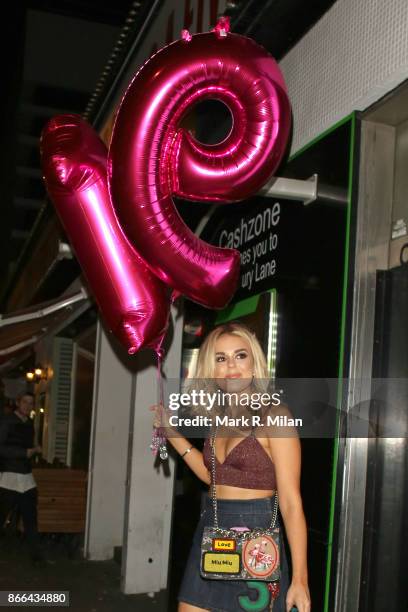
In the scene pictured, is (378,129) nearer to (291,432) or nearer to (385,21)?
(385,21)

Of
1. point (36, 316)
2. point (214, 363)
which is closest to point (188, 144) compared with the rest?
point (214, 363)

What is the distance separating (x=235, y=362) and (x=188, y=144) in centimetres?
85

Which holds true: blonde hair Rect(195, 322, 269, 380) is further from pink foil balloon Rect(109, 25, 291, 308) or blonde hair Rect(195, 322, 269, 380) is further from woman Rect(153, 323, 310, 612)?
pink foil balloon Rect(109, 25, 291, 308)

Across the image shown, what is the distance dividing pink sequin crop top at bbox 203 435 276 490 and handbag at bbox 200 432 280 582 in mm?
136

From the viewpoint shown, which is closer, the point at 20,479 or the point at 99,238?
the point at 99,238

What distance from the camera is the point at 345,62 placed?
3396mm

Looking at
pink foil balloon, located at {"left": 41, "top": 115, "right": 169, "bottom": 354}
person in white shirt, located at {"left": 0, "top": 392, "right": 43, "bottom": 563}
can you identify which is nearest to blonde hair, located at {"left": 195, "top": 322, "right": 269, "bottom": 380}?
pink foil balloon, located at {"left": 41, "top": 115, "right": 169, "bottom": 354}

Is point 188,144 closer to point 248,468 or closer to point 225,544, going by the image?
point 248,468

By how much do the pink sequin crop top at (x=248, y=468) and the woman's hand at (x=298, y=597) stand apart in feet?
1.14

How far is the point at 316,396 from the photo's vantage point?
3.29 m

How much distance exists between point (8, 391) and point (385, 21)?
498 inches

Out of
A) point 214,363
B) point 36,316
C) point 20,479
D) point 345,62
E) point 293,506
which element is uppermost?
point 345,62

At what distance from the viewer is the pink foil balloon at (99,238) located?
3.38m

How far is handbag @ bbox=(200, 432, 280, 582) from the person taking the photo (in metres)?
2.74
